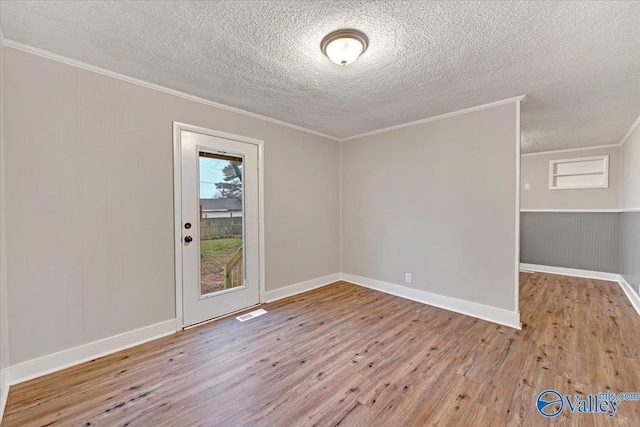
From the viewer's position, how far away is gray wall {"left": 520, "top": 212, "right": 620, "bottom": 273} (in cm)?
452

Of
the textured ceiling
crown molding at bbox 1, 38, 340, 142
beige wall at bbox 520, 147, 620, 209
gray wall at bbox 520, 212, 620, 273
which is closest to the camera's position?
the textured ceiling

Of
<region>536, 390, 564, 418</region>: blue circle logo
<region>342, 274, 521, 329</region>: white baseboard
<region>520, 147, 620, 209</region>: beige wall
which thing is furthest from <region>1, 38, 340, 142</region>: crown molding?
<region>520, 147, 620, 209</region>: beige wall

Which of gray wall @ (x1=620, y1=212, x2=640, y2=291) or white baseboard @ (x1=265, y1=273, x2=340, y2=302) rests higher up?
gray wall @ (x1=620, y1=212, x2=640, y2=291)

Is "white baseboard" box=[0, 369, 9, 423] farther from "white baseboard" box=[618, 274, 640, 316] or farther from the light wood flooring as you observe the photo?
"white baseboard" box=[618, 274, 640, 316]

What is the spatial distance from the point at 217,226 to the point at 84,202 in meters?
1.17

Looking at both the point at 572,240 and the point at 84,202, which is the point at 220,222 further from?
the point at 572,240

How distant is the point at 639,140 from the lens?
3.34m

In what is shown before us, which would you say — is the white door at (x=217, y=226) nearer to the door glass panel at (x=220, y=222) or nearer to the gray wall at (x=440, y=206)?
the door glass panel at (x=220, y=222)

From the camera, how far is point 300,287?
3900 millimetres

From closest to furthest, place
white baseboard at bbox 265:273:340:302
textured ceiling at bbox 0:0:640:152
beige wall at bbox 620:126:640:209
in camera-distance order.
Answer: textured ceiling at bbox 0:0:640:152, beige wall at bbox 620:126:640:209, white baseboard at bbox 265:273:340:302

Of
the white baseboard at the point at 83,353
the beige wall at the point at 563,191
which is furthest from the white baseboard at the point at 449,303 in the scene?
the beige wall at the point at 563,191

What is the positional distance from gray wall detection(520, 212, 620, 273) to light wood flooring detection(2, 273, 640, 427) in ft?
6.40

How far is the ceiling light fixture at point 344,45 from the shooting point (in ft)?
5.73

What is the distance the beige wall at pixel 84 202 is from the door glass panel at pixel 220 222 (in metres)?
0.34
